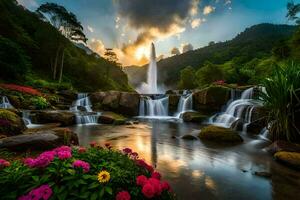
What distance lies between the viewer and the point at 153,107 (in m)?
26.1

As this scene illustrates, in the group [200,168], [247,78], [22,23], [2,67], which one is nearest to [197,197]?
[200,168]

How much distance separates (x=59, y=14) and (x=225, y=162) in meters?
33.4

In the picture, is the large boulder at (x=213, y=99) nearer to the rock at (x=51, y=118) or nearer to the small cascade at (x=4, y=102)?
the rock at (x=51, y=118)

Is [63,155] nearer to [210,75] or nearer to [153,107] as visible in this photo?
[153,107]

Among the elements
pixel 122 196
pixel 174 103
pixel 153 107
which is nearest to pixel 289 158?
pixel 122 196

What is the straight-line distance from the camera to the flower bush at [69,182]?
2.15 meters

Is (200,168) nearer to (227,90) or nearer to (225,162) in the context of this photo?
(225,162)

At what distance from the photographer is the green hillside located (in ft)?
74.7

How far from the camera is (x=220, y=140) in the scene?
11.0m

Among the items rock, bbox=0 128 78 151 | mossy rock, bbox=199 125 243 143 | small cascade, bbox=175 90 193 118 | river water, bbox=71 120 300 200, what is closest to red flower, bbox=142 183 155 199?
river water, bbox=71 120 300 200

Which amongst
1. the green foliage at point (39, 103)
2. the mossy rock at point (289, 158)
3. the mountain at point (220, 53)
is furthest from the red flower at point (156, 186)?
the mountain at point (220, 53)

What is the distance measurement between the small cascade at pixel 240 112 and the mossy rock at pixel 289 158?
21.6ft

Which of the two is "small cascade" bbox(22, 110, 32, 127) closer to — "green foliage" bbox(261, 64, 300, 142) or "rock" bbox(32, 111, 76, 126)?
"rock" bbox(32, 111, 76, 126)

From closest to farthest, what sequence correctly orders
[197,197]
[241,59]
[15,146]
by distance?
[197,197]
[15,146]
[241,59]
